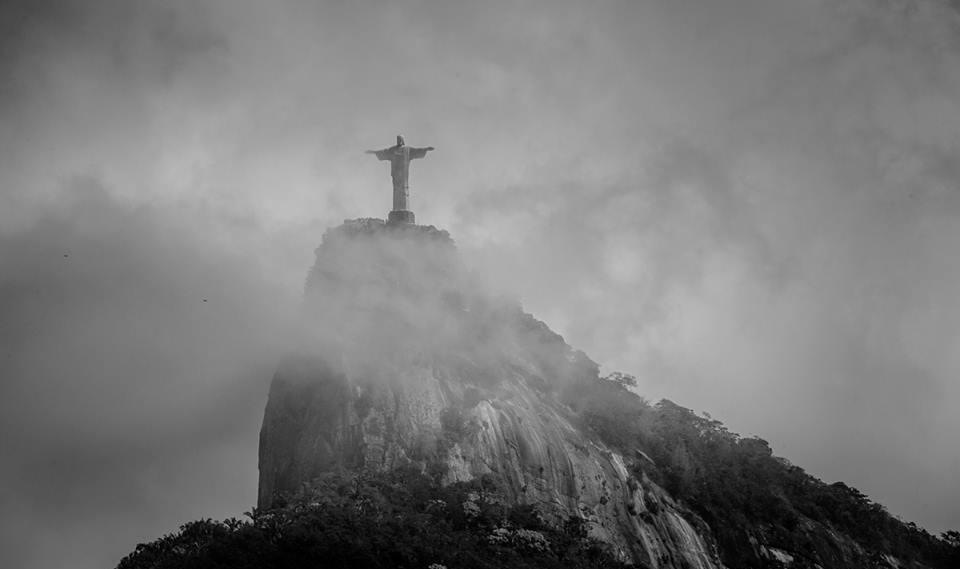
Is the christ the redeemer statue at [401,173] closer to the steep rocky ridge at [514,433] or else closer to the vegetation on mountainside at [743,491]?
the steep rocky ridge at [514,433]

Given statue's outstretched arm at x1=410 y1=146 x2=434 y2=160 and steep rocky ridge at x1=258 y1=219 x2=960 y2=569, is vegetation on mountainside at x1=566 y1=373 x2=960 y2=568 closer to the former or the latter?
steep rocky ridge at x1=258 y1=219 x2=960 y2=569

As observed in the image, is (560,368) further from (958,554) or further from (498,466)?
(958,554)

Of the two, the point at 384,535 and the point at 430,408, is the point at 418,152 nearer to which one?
the point at 430,408

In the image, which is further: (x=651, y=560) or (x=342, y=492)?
(x=651, y=560)

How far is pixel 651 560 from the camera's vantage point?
86625mm

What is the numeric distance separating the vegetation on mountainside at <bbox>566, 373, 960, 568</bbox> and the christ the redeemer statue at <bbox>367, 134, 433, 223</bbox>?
21300mm

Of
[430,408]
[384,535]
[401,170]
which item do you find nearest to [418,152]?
[401,170]

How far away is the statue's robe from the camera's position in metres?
106

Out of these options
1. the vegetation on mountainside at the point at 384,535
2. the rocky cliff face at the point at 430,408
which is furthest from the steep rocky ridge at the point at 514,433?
the vegetation on mountainside at the point at 384,535

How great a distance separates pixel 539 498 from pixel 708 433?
91.8 feet

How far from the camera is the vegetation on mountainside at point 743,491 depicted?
315ft

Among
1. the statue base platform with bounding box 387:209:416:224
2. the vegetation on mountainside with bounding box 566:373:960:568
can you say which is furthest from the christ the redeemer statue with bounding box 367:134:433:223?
the vegetation on mountainside with bounding box 566:373:960:568

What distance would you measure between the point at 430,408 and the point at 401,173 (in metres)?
25.6

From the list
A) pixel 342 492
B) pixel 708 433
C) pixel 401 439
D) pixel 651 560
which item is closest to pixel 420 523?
pixel 342 492
